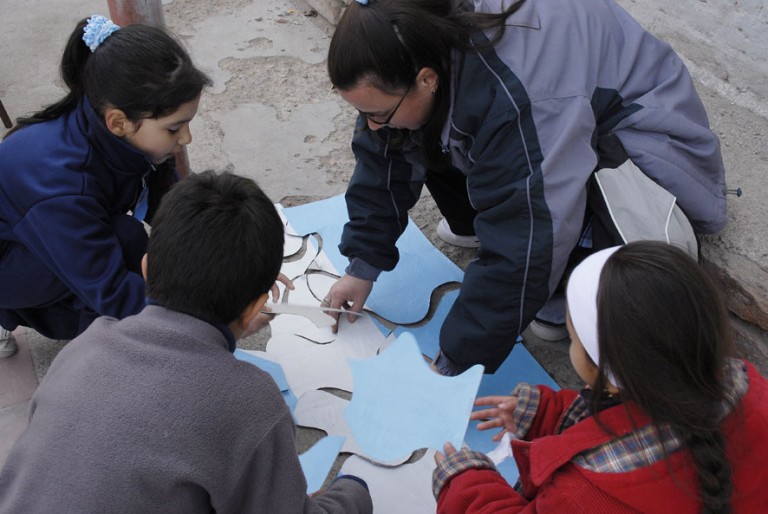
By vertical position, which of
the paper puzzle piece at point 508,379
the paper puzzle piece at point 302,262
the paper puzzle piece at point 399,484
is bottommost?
the paper puzzle piece at point 302,262

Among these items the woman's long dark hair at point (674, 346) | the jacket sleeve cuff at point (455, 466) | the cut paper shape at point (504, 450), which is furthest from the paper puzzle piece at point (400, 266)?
the woman's long dark hair at point (674, 346)

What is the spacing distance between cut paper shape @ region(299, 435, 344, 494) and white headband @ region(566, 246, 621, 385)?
813mm

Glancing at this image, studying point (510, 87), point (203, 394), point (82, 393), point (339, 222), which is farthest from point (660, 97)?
point (82, 393)

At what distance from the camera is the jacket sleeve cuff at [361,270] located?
1958mm

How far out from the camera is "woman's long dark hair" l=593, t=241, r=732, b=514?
3.07 ft

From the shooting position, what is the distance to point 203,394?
100 cm

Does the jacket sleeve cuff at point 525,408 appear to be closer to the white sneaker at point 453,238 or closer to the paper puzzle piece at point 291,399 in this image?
the paper puzzle piece at point 291,399

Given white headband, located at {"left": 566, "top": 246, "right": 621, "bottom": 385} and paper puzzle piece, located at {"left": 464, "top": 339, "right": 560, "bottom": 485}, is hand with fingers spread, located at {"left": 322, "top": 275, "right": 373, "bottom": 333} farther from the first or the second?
white headband, located at {"left": 566, "top": 246, "right": 621, "bottom": 385}

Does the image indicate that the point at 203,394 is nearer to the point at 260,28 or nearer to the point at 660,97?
the point at 660,97

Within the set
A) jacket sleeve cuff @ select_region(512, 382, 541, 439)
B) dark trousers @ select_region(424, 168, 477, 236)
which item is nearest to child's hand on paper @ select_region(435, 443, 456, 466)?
jacket sleeve cuff @ select_region(512, 382, 541, 439)

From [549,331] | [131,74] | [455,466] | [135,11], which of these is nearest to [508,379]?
[549,331]

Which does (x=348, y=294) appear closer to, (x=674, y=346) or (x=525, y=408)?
(x=525, y=408)

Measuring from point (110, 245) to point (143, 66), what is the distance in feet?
1.31

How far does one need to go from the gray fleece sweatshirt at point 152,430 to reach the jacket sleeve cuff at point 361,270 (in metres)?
0.88
